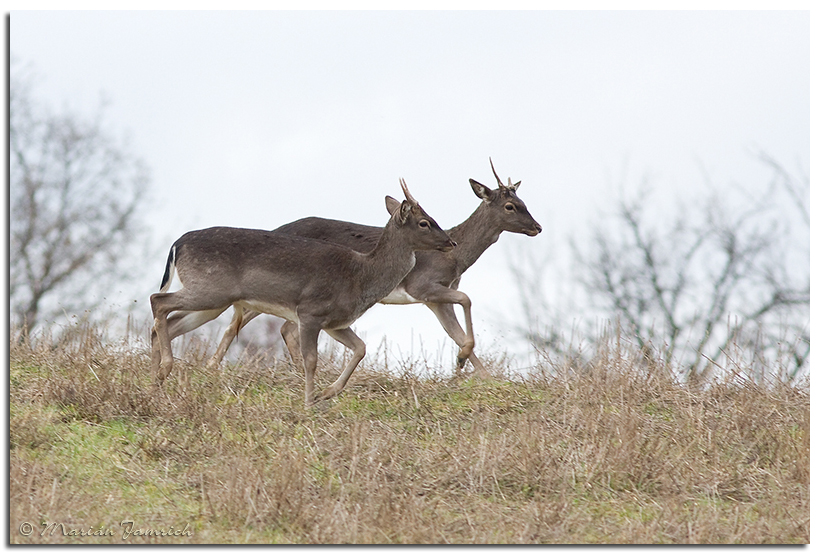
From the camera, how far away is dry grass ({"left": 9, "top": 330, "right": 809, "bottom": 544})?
6.45m

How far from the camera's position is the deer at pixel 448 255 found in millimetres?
10578

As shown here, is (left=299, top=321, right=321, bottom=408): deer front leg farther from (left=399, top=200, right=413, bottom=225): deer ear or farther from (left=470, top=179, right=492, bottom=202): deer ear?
(left=470, top=179, right=492, bottom=202): deer ear

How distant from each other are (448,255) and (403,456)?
3690mm

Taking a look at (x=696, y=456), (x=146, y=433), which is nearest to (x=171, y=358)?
(x=146, y=433)

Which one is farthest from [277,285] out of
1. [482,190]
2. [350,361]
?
[482,190]

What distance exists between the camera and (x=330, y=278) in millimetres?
9133

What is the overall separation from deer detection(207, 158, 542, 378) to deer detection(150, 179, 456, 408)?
3.58 ft

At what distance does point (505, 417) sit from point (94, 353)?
12.8 ft

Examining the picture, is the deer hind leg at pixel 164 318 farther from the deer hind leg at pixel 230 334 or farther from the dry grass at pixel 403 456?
the deer hind leg at pixel 230 334

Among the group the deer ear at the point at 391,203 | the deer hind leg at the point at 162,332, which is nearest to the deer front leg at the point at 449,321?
the deer ear at the point at 391,203

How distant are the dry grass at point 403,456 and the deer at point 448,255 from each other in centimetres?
57

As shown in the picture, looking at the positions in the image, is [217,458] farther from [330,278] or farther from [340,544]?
[330,278]

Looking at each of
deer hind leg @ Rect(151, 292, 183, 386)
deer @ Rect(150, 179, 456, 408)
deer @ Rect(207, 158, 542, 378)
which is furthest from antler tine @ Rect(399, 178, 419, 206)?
deer hind leg @ Rect(151, 292, 183, 386)

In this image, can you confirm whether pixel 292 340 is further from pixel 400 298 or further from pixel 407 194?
pixel 407 194
